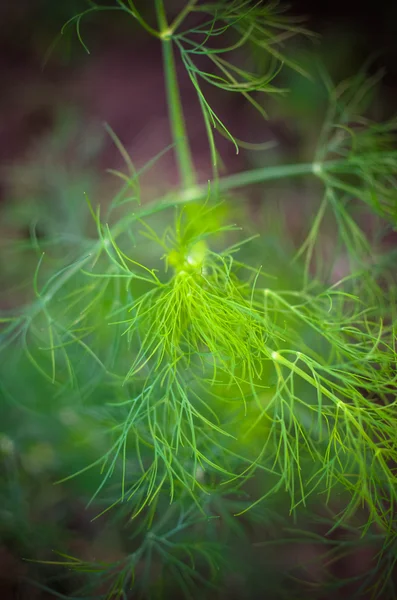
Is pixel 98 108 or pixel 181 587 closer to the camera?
pixel 181 587

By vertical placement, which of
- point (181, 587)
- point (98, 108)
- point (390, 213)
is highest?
point (98, 108)

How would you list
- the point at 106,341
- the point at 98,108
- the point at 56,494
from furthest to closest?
the point at 98,108 → the point at 56,494 → the point at 106,341

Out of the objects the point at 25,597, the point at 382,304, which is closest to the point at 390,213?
the point at 382,304

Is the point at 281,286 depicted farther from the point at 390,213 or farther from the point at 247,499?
the point at 247,499

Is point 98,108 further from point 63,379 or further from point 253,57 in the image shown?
point 63,379

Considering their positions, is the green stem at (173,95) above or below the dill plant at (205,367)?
above

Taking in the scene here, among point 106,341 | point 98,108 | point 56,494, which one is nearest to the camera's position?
point 106,341

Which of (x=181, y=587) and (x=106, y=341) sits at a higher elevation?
(x=106, y=341)

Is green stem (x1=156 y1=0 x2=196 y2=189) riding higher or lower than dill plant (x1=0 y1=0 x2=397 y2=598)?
higher

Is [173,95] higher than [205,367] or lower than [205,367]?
higher
